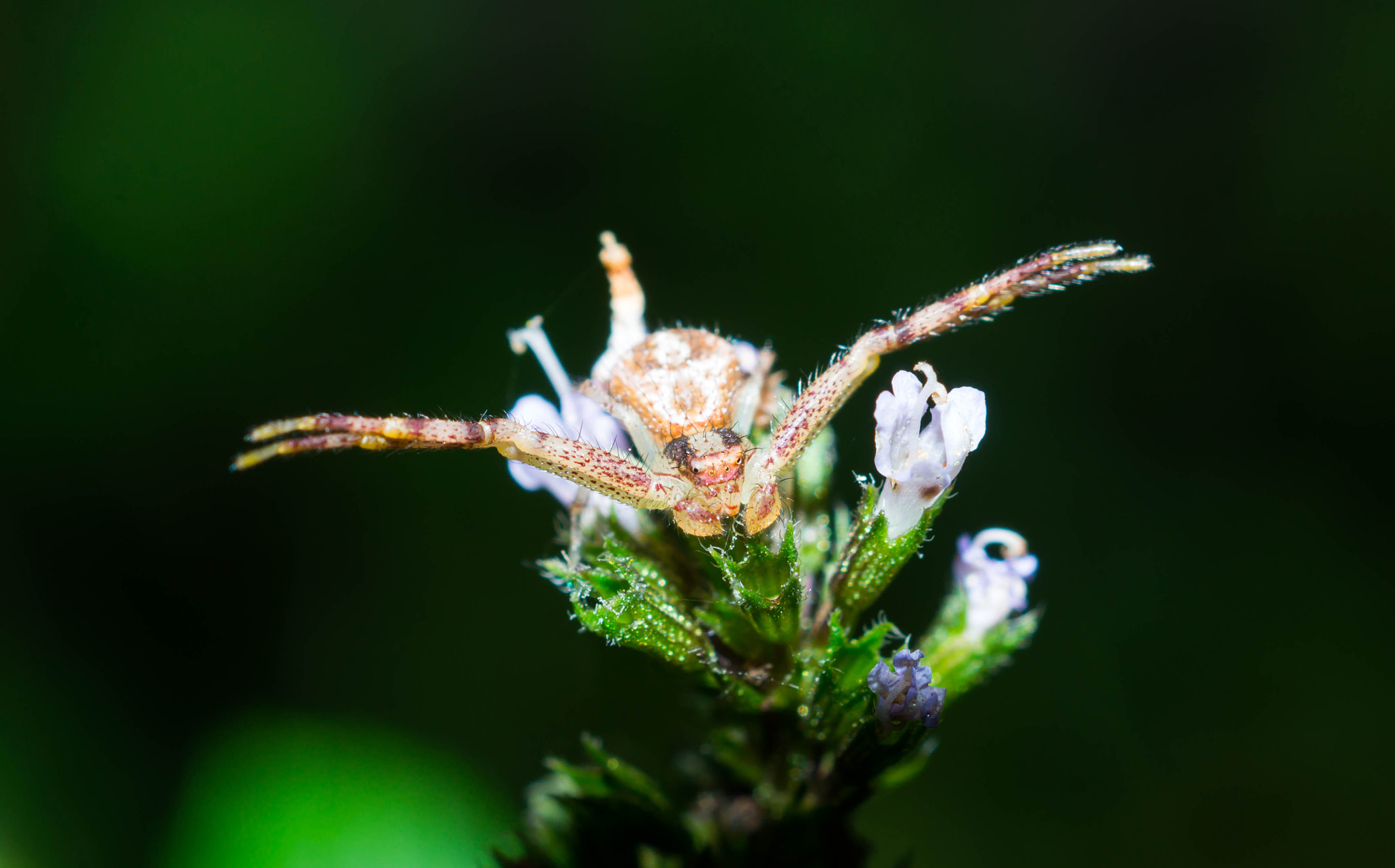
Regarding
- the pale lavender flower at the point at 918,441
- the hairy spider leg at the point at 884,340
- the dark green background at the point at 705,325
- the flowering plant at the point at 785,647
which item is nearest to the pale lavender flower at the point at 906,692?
the flowering plant at the point at 785,647

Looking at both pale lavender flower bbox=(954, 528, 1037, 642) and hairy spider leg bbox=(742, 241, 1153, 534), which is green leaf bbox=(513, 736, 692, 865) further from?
pale lavender flower bbox=(954, 528, 1037, 642)

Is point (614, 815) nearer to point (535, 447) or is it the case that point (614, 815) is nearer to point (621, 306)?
point (535, 447)

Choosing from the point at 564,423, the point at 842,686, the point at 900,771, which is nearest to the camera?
the point at 842,686

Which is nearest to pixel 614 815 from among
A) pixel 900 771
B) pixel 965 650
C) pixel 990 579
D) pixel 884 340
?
pixel 900 771

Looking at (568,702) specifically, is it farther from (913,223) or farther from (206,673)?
(913,223)

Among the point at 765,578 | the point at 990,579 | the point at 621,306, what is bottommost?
the point at 765,578

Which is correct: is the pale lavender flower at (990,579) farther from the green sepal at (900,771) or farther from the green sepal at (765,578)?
the green sepal at (765,578)

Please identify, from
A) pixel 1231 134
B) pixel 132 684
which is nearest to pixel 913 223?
pixel 1231 134
